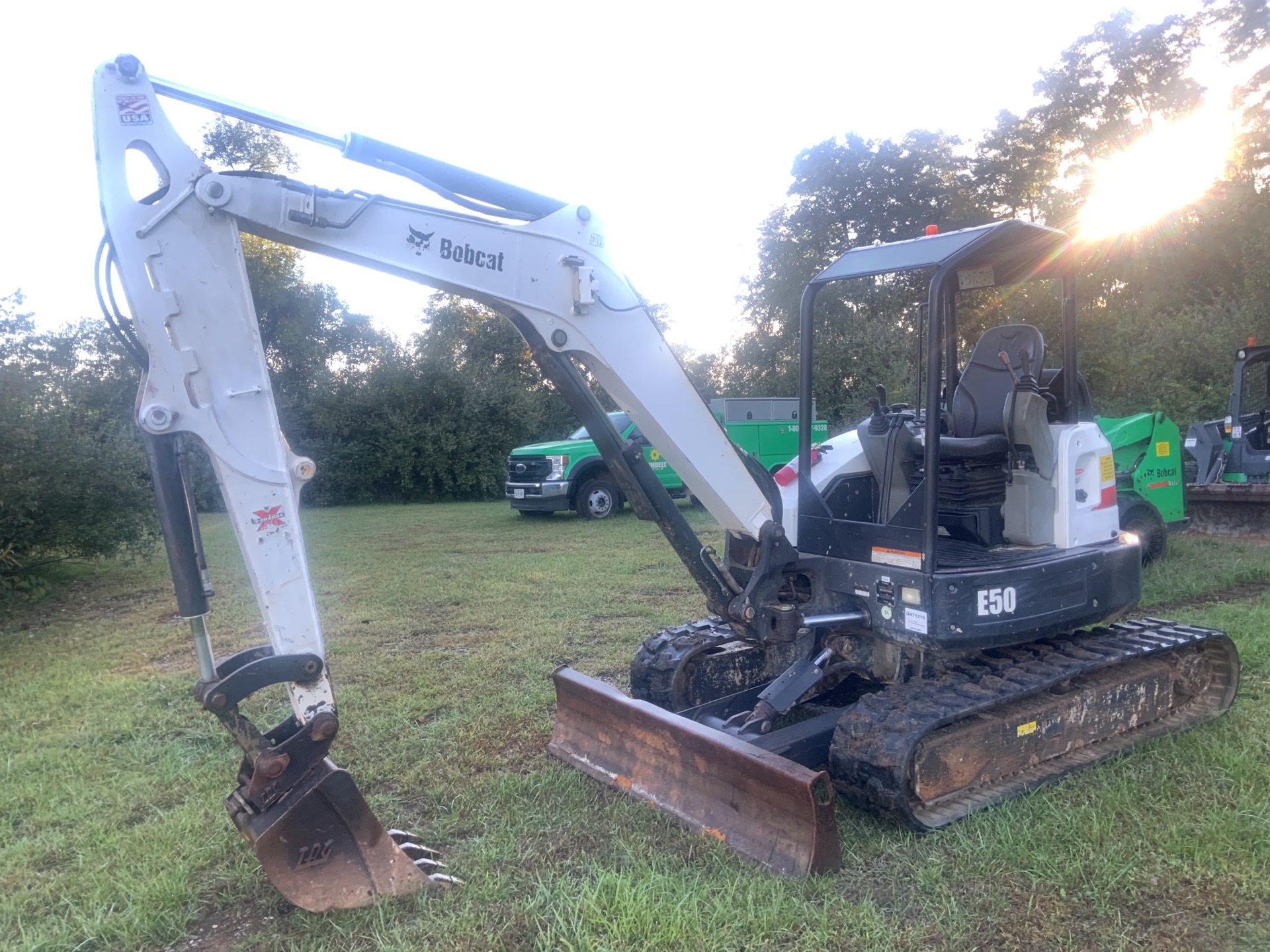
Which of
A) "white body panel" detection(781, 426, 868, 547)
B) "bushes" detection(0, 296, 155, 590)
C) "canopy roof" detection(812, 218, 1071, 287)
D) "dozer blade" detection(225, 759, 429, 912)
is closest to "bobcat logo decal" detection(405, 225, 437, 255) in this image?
"canopy roof" detection(812, 218, 1071, 287)

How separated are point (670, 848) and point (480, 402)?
21104mm

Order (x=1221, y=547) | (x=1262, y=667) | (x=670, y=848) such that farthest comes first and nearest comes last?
(x=1221, y=547)
(x=1262, y=667)
(x=670, y=848)

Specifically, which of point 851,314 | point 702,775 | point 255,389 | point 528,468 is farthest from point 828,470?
point 851,314

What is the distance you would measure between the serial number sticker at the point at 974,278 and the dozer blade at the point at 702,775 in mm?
2513

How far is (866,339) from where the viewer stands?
14523 millimetres

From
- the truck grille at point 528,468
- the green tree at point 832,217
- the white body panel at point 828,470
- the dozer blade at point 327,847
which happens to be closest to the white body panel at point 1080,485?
the white body panel at point 828,470

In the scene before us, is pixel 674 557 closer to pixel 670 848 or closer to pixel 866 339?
pixel 866 339

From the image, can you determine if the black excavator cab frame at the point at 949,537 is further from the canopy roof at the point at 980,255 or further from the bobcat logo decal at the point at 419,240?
the bobcat logo decal at the point at 419,240

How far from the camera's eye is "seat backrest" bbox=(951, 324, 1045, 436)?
478 centimetres

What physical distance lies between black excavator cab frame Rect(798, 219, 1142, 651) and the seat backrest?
2 cm

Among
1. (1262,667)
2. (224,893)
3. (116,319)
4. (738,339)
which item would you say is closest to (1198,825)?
(1262,667)

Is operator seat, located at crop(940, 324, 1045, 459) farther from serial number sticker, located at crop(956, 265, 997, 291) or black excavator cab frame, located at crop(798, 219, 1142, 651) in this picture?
serial number sticker, located at crop(956, 265, 997, 291)

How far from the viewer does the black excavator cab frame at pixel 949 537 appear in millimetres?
3910

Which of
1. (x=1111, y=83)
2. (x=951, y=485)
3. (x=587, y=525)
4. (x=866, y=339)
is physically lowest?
(x=587, y=525)
